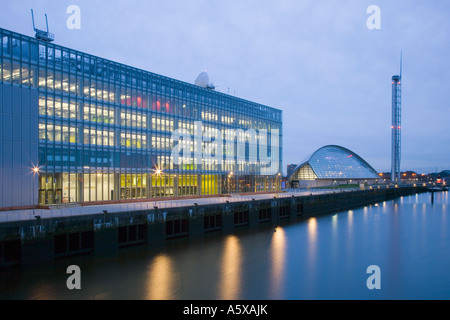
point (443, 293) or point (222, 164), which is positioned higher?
point (222, 164)

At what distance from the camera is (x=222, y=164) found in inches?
2756

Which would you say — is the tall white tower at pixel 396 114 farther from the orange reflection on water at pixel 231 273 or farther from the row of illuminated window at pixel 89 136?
the orange reflection on water at pixel 231 273

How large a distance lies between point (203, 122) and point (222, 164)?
29.4 ft

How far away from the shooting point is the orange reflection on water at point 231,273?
76.1 feet

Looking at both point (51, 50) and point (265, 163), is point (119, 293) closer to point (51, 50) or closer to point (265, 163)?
point (51, 50)

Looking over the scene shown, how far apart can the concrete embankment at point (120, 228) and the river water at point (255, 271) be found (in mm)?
1328

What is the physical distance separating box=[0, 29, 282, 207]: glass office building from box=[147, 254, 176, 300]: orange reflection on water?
19342 millimetres

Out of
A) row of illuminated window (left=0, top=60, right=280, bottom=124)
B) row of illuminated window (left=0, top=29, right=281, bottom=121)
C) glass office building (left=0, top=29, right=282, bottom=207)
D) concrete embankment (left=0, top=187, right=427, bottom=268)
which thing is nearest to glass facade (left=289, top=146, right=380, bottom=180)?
glass office building (left=0, top=29, right=282, bottom=207)

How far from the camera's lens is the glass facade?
419 ft

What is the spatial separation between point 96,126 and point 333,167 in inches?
3993

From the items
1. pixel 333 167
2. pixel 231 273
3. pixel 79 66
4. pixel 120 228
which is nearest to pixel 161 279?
pixel 231 273

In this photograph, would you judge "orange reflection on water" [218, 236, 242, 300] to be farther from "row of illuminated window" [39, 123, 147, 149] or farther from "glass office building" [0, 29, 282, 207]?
"row of illuminated window" [39, 123, 147, 149]

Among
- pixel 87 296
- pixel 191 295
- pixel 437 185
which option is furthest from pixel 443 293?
pixel 437 185

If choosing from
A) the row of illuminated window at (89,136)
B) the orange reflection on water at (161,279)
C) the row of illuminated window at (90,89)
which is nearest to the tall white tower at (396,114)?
the row of illuminated window at (90,89)
